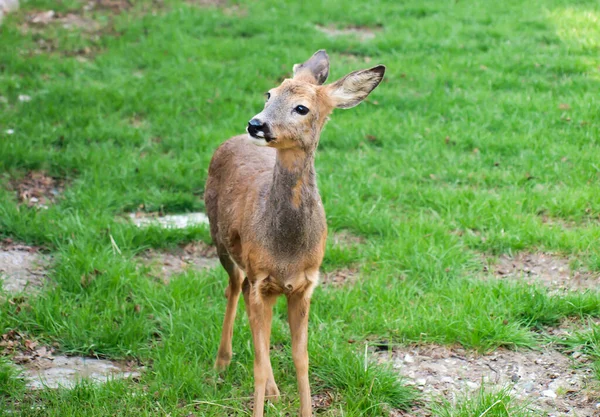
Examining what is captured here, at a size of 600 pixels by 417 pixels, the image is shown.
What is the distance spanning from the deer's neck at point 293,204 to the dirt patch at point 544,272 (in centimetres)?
206

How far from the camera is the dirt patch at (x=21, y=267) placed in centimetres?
532

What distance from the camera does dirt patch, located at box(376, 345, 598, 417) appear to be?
4.22m

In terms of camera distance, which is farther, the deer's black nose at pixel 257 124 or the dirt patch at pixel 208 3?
the dirt patch at pixel 208 3

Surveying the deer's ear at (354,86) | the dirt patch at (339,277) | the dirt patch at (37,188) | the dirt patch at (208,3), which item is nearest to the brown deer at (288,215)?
the deer's ear at (354,86)

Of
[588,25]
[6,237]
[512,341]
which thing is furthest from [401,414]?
[588,25]

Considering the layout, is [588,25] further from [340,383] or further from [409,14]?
[340,383]

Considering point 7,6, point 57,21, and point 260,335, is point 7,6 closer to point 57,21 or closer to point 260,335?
point 57,21

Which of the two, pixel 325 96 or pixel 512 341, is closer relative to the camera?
pixel 325 96

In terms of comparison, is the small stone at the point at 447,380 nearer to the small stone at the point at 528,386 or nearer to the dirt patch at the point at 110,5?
the small stone at the point at 528,386

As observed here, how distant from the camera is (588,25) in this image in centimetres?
1043

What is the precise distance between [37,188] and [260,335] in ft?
11.4

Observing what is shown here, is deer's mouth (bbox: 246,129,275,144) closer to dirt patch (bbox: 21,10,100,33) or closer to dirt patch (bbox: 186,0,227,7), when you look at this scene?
dirt patch (bbox: 21,10,100,33)

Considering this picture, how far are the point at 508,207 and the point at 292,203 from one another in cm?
291

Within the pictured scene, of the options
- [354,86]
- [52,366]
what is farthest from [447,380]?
[52,366]
